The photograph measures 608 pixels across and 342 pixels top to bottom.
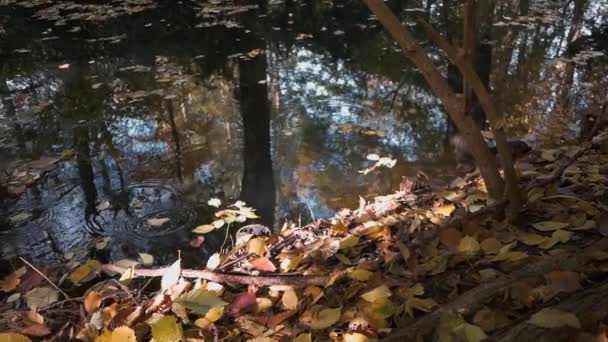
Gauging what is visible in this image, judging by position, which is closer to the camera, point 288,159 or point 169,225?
point 169,225

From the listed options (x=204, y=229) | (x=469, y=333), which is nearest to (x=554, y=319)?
(x=469, y=333)

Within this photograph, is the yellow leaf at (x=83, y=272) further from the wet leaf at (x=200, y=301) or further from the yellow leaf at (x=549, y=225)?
the yellow leaf at (x=549, y=225)

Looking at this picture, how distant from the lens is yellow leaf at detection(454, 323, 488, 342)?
118 centimetres

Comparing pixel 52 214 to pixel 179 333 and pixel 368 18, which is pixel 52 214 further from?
pixel 368 18

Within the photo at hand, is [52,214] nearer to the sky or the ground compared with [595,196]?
nearer to the ground

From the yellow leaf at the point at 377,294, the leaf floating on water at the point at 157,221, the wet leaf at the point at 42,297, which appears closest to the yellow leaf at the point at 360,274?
the yellow leaf at the point at 377,294

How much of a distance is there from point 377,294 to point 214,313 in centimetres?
52

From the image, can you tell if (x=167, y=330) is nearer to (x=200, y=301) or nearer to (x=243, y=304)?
(x=200, y=301)

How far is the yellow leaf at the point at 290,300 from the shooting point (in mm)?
1607

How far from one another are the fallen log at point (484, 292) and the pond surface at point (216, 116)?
66.1 inches

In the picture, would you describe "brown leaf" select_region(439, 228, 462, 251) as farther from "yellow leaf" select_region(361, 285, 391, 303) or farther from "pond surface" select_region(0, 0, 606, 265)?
"pond surface" select_region(0, 0, 606, 265)

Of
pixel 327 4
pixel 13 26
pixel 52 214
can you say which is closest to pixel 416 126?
pixel 52 214

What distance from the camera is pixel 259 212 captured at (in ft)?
10.3

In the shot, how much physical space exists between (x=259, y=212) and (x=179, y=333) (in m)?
1.70
